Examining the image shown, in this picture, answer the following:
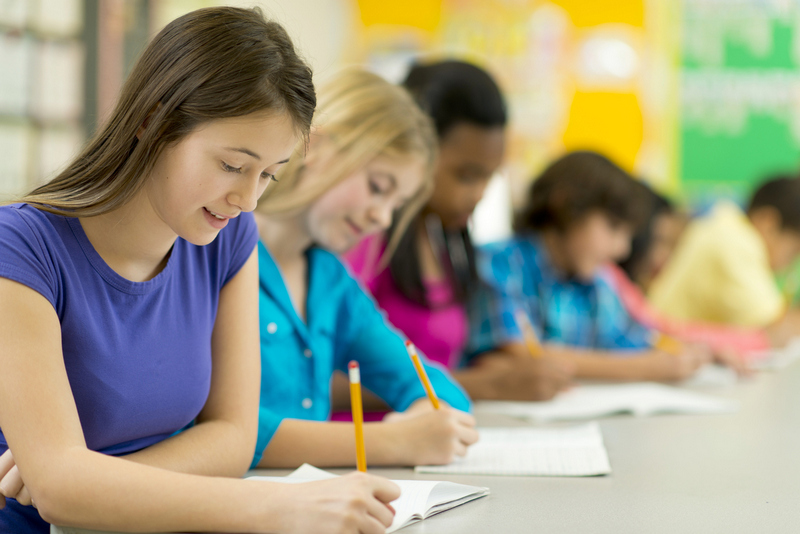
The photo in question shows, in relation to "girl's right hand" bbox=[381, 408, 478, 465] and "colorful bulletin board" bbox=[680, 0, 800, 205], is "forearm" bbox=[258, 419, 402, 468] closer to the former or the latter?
"girl's right hand" bbox=[381, 408, 478, 465]

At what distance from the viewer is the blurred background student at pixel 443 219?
152 centimetres

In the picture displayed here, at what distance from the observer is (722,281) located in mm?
2660

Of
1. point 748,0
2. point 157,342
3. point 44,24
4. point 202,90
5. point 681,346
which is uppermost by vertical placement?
point 748,0

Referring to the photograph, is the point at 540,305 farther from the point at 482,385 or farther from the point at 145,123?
the point at 145,123

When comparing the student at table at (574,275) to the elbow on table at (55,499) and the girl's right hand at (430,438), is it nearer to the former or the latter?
the girl's right hand at (430,438)

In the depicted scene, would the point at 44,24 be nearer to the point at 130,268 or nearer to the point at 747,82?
the point at 130,268

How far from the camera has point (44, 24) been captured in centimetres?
230

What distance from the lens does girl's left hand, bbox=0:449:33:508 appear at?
68 centimetres

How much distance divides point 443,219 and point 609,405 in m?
0.52

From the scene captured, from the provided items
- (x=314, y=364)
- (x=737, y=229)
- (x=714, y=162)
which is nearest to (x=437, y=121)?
(x=314, y=364)

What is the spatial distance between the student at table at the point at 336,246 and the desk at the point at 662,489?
0.62 ft

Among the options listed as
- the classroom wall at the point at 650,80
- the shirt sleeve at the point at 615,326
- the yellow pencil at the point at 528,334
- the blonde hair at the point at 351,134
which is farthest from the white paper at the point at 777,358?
the classroom wall at the point at 650,80

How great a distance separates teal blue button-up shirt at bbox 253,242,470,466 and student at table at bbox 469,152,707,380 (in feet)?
1.88

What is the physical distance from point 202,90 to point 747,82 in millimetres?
4106
